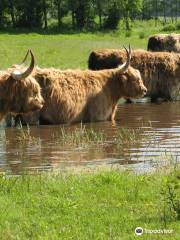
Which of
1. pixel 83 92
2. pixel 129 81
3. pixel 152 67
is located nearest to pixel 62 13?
pixel 152 67

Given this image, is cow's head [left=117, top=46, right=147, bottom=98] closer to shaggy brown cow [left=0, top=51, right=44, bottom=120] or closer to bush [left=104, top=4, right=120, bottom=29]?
shaggy brown cow [left=0, top=51, right=44, bottom=120]

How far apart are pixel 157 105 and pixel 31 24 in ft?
152

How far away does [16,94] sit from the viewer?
10195 millimetres

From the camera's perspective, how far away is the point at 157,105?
17641 mm

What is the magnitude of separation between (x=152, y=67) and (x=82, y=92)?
475cm

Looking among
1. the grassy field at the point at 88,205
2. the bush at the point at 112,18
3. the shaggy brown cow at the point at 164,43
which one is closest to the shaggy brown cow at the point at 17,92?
the grassy field at the point at 88,205

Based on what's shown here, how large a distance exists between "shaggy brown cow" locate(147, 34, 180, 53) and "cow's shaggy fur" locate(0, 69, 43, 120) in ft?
51.0

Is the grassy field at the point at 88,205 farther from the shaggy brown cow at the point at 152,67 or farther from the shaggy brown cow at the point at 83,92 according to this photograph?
the shaggy brown cow at the point at 152,67

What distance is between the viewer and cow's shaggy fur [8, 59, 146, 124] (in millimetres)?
13766

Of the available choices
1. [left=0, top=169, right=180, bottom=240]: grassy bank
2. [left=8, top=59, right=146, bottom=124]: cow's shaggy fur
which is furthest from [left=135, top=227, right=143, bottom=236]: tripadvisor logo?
[left=8, top=59, right=146, bottom=124]: cow's shaggy fur

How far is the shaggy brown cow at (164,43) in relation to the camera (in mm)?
25609

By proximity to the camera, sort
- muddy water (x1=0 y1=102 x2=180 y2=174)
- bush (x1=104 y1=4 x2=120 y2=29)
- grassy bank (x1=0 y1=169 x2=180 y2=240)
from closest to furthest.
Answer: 1. grassy bank (x1=0 y1=169 x2=180 y2=240)
2. muddy water (x1=0 y1=102 x2=180 y2=174)
3. bush (x1=104 y1=4 x2=120 y2=29)

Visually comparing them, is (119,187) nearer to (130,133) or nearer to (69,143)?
(69,143)

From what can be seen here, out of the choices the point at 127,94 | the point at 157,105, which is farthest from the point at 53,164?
the point at 157,105
